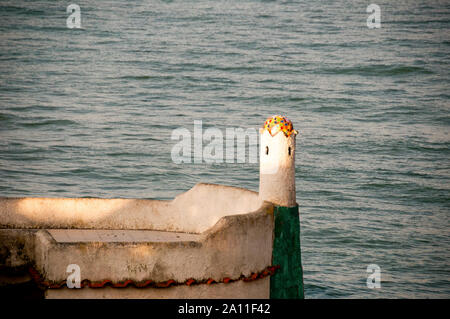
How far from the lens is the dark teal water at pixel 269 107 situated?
3453 cm

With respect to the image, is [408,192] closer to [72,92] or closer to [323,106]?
[323,106]

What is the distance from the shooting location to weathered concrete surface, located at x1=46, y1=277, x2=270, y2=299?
12.3 meters

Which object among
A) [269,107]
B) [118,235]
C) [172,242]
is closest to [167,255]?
[172,242]

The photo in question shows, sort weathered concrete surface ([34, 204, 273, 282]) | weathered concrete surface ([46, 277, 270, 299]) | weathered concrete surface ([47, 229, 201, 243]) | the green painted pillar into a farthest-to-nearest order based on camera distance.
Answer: weathered concrete surface ([47, 229, 201, 243]), the green painted pillar, weathered concrete surface ([46, 277, 270, 299]), weathered concrete surface ([34, 204, 273, 282])

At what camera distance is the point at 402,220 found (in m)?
36.3

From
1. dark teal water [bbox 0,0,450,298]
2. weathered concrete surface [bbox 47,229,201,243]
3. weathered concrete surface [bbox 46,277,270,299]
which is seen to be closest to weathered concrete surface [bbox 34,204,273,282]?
weathered concrete surface [bbox 46,277,270,299]

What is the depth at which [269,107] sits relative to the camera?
5128 centimetres

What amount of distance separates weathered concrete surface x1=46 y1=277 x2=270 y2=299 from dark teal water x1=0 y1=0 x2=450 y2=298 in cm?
1435

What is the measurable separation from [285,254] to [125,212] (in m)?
2.48

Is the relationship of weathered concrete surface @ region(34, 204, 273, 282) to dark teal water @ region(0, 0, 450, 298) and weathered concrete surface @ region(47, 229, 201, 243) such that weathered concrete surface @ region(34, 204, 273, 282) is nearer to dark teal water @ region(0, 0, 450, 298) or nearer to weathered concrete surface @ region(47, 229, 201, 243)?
weathered concrete surface @ region(47, 229, 201, 243)

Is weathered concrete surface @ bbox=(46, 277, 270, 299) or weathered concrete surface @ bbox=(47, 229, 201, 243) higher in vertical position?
weathered concrete surface @ bbox=(47, 229, 201, 243)

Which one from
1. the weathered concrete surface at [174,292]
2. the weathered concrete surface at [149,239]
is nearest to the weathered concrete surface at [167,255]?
the weathered concrete surface at [149,239]

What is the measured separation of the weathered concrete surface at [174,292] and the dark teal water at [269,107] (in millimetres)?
14350

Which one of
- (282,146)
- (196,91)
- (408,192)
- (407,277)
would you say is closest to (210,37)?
(196,91)
